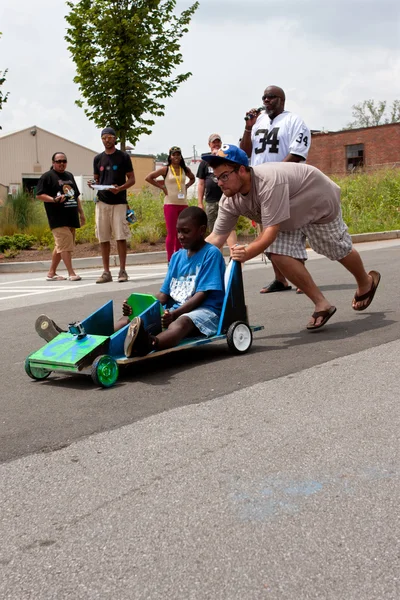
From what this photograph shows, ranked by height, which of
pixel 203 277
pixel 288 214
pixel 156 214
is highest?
pixel 288 214

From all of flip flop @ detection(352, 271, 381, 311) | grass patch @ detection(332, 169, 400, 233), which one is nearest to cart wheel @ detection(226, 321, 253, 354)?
flip flop @ detection(352, 271, 381, 311)

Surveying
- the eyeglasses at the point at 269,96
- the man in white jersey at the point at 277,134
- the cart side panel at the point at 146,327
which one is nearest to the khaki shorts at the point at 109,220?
the man in white jersey at the point at 277,134

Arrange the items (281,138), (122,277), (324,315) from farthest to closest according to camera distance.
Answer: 1. (122,277)
2. (281,138)
3. (324,315)

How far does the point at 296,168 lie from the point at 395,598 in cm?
422

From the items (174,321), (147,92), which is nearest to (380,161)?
(147,92)

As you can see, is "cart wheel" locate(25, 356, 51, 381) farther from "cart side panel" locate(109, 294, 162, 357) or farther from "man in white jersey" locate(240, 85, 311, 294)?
"man in white jersey" locate(240, 85, 311, 294)

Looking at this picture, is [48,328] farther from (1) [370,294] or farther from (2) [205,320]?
(1) [370,294]

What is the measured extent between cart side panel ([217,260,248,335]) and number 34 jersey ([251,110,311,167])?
2.12 metres

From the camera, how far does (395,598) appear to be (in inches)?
93.8

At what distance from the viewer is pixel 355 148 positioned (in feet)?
187

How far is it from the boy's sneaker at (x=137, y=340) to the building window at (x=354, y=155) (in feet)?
174

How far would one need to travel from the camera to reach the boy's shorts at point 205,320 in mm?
5492

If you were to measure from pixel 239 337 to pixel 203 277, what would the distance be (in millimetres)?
499

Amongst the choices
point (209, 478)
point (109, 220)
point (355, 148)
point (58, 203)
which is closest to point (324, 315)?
point (209, 478)
